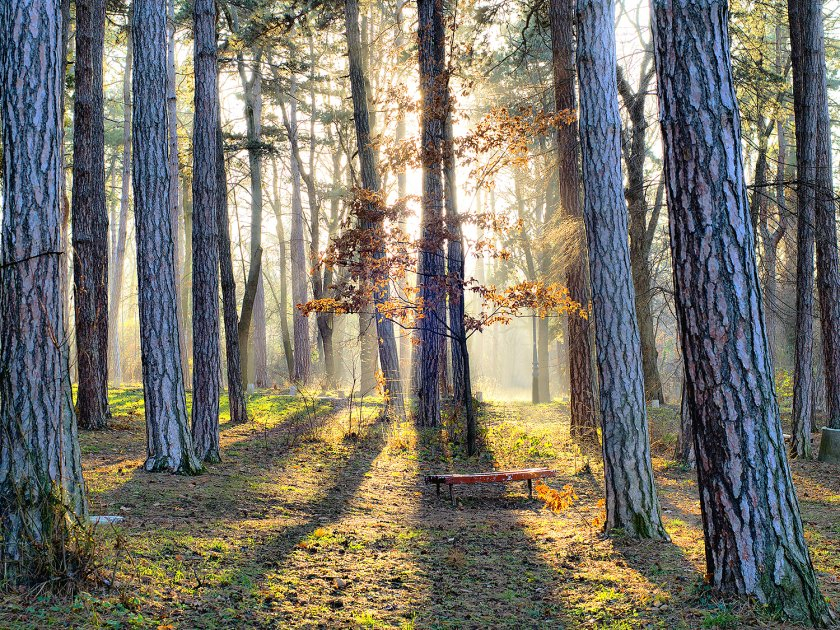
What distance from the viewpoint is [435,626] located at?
4438mm

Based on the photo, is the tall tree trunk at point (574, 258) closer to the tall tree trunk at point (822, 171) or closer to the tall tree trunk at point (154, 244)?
the tall tree trunk at point (822, 171)

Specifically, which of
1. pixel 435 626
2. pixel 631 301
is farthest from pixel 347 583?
pixel 631 301

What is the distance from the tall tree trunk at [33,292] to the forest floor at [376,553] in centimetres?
57

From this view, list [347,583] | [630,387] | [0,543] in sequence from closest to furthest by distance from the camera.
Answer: [0,543] → [347,583] → [630,387]

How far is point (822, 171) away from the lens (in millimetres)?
11445

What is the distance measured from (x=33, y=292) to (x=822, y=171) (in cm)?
1175

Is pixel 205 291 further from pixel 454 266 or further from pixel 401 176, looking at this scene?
pixel 401 176

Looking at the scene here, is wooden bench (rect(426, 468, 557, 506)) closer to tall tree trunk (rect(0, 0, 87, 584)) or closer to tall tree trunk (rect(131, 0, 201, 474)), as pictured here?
tall tree trunk (rect(131, 0, 201, 474))

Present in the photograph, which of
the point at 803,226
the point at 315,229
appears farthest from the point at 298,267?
the point at 803,226

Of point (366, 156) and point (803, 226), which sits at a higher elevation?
point (366, 156)

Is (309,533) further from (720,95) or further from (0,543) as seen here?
(720,95)

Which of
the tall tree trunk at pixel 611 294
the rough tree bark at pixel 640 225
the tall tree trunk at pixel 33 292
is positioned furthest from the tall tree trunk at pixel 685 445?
the tall tree trunk at pixel 33 292

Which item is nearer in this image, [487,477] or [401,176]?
[487,477]

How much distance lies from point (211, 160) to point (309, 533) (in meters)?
5.80
